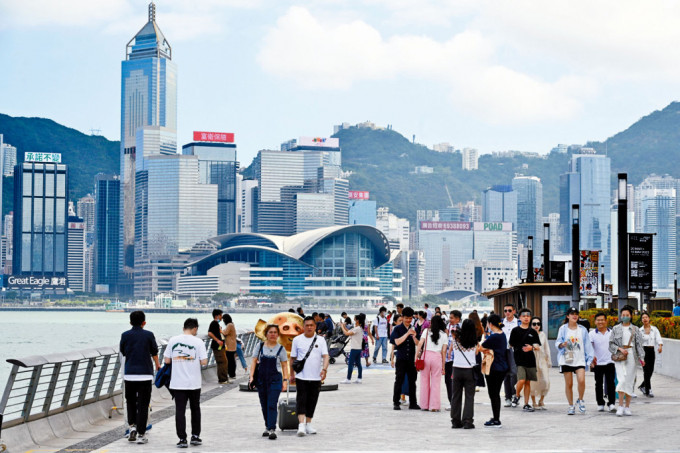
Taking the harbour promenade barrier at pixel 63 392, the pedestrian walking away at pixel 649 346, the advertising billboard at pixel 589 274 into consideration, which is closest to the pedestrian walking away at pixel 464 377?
the harbour promenade barrier at pixel 63 392

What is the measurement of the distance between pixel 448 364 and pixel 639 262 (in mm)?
14405

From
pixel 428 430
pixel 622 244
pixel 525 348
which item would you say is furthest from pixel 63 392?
pixel 622 244

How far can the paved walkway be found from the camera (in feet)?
43.0

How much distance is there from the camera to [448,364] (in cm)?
1738

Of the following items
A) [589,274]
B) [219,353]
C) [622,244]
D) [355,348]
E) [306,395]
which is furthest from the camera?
[589,274]

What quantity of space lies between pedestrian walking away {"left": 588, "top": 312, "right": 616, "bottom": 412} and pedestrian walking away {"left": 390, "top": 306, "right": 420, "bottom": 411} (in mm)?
3053

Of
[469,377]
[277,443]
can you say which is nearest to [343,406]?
[469,377]

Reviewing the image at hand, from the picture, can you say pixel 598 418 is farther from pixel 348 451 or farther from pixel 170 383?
pixel 170 383

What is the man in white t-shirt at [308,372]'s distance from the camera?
573 inches

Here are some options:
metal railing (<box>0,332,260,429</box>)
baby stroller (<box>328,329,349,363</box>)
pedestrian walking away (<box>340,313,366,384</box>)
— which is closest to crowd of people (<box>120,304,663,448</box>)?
metal railing (<box>0,332,260,429</box>)

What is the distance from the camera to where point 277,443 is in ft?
44.7

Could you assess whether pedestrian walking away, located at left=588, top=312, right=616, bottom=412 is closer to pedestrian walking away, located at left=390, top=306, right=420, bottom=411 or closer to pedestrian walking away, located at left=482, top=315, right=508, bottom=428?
pedestrian walking away, located at left=482, top=315, right=508, bottom=428

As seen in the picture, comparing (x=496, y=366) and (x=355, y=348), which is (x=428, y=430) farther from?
(x=355, y=348)

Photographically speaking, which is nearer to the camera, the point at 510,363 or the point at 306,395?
the point at 306,395
